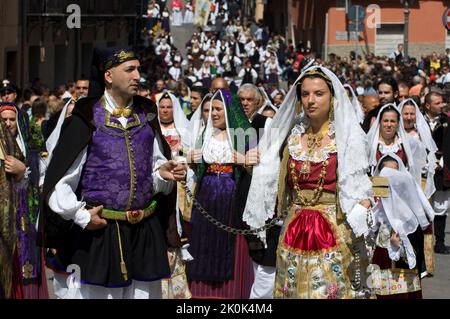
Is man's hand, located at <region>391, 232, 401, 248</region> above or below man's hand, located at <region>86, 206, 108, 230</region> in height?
below

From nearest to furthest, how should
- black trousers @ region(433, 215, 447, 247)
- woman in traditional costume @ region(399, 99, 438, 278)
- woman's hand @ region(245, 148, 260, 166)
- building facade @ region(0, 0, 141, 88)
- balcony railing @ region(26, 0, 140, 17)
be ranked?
woman's hand @ region(245, 148, 260, 166), woman in traditional costume @ region(399, 99, 438, 278), black trousers @ region(433, 215, 447, 247), building facade @ region(0, 0, 141, 88), balcony railing @ region(26, 0, 140, 17)

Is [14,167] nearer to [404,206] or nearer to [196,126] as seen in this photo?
[404,206]

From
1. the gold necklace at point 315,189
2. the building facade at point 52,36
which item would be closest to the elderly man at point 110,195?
the gold necklace at point 315,189

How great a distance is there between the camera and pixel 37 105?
1541 cm

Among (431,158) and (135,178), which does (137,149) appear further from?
(431,158)

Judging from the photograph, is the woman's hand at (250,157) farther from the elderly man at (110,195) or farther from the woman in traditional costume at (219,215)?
the elderly man at (110,195)

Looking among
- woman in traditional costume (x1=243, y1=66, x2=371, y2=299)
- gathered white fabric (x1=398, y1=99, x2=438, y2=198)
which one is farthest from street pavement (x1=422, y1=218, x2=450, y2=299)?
woman in traditional costume (x1=243, y1=66, x2=371, y2=299)

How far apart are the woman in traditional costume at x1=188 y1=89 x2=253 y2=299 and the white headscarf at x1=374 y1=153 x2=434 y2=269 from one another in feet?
4.79

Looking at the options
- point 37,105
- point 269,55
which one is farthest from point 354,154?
point 269,55

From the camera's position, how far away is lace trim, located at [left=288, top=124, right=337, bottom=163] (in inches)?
342

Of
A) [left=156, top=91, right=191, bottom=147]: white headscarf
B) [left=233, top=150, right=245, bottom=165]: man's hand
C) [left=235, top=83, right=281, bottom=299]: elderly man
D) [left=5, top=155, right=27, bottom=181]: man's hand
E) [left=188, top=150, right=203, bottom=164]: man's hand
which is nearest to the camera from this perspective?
[left=5, top=155, right=27, bottom=181]: man's hand

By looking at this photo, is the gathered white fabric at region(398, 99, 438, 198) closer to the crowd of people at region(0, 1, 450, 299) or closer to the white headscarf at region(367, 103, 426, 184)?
the white headscarf at region(367, 103, 426, 184)

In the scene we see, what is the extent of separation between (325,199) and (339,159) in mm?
256

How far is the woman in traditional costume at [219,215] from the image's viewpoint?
39.2ft
